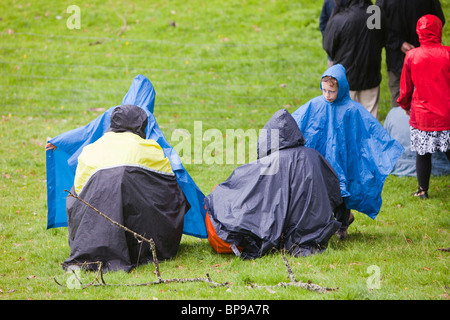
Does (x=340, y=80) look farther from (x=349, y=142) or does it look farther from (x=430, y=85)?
(x=430, y=85)

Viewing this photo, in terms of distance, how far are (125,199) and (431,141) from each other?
161 inches

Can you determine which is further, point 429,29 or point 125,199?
point 429,29

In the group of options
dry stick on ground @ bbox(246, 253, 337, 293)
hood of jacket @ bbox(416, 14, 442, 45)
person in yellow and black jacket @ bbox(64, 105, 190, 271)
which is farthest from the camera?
hood of jacket @ bbox(416, 14, 442, 45)

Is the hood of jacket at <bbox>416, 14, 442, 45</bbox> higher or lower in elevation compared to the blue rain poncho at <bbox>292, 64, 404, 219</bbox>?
higher

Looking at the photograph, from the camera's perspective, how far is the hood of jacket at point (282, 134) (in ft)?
18.6

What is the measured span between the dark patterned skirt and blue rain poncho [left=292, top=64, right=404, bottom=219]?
4.35ft

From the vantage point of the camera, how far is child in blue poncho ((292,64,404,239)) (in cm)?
590

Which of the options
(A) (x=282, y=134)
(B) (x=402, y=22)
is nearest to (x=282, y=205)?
(A) (x=282, y=134)

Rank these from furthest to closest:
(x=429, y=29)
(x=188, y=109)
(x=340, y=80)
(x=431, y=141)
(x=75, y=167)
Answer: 1. (x=188, y=109)
2. (x=431, y=141)
3. (x=429, y=29)
4. (x=75, y=167)
5. (x=340, y=80)

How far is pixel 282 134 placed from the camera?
5.68 metres

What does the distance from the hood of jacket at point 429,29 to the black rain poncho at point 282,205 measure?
8.38 ft

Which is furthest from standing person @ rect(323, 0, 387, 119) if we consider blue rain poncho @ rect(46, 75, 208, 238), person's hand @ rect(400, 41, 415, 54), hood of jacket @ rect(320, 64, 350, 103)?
blue rain poncho @ rect(46, 75, 208, 238)

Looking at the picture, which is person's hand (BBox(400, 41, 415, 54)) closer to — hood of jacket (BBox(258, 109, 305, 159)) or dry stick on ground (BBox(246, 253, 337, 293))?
hood of jacket (BBox(258, 109, 305, 159))

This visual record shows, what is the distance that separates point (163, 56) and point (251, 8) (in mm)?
3317
